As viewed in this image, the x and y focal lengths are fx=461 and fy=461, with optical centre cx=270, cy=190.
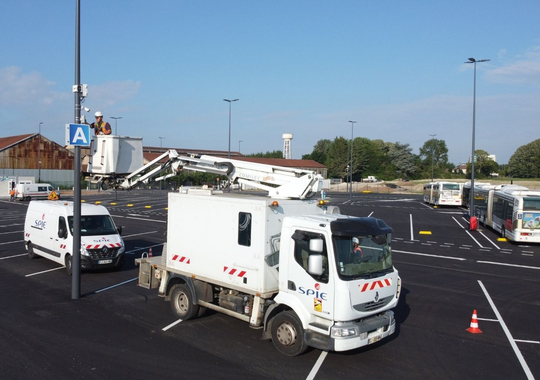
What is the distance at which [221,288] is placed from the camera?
987 centimetres

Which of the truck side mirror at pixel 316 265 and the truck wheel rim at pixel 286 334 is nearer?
the truck side mirror at pixel 316 265

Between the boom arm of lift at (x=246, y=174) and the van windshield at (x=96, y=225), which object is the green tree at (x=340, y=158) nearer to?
the van windshield at (x=96, y=225)

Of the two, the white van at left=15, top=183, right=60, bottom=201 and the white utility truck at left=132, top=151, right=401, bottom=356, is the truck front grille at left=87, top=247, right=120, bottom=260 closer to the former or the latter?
the white utility truck at left=132, top=151, right=401, bottom=356

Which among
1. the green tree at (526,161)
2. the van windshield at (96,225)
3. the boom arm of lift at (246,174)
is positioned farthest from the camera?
the green tree at (526,161)

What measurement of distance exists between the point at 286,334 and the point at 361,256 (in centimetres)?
197

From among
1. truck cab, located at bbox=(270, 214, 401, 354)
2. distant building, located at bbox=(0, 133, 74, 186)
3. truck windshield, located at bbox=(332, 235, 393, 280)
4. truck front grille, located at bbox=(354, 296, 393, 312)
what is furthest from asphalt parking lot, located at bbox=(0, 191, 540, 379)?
distant building, located at bbox=(0, 133, 74, 186)

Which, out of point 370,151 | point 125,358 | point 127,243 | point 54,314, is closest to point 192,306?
point 125,358

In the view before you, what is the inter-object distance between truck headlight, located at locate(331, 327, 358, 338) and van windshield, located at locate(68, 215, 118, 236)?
1054cm

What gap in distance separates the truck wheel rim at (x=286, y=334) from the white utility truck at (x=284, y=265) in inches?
0.7

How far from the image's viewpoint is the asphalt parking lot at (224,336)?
25.9 ft

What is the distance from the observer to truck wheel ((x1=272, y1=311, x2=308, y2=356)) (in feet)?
26.7

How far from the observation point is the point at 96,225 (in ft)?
52.2

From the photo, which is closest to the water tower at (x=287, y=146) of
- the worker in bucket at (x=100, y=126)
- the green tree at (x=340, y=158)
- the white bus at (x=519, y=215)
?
the green tree at (x=340, y=158)

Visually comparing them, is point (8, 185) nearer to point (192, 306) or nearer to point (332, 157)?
point (192, 306)
